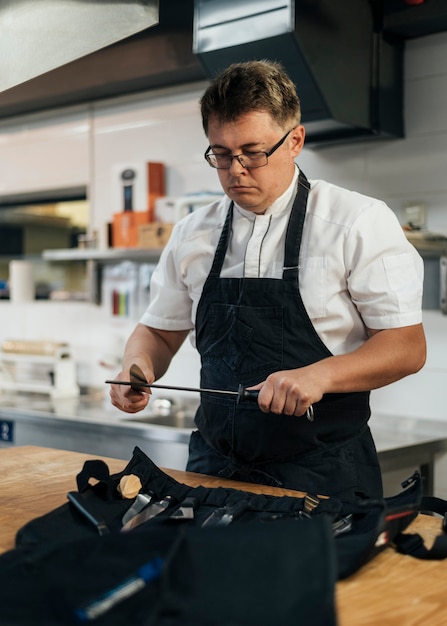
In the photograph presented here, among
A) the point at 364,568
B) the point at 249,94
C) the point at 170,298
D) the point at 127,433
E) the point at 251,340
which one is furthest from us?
the point at 127,433

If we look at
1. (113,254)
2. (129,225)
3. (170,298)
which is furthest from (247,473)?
(129,225)

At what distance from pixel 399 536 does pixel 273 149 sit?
33.9 inches

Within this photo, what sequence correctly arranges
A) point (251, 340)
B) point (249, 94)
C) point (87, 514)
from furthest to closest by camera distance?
1. point (251, 340)
2. point (249, 94)
3. point (87, 514)

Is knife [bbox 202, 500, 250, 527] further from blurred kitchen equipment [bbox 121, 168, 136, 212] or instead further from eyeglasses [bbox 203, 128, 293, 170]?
blurred kitchen equipment [bbox 121, 168, 136, 212]

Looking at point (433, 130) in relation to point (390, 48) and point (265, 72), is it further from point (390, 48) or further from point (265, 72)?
point (265, 72)

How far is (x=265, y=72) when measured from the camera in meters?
1.75

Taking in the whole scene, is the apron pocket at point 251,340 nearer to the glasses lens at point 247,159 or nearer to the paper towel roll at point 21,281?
the glasses lens at point 247,159

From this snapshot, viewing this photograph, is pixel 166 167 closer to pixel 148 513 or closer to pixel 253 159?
pixel 253 159

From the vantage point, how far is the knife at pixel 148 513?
1.32 m

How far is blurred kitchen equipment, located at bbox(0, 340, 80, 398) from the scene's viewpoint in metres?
3.83

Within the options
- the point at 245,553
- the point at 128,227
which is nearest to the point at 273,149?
the point at 245,553

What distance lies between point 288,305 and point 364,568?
2.42 feet

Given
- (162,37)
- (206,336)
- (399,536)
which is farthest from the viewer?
(162,37)

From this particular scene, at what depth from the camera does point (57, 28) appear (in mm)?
1599
